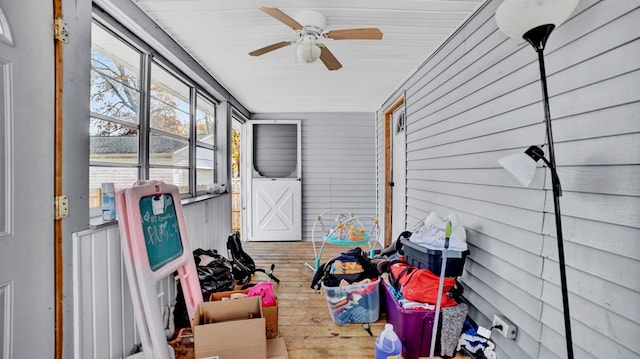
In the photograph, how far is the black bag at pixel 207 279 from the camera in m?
2.26

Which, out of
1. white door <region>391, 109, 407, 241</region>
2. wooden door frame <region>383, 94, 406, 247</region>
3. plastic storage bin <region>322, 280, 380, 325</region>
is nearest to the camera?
plastic storage bin <region>322, 280, 380, 325</region>

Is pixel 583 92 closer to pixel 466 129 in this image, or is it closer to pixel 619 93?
pixel 619 93

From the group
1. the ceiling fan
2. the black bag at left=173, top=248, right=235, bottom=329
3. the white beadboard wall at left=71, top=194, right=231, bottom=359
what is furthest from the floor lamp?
the black bag at left=173, top=248, right=235, bottom=329

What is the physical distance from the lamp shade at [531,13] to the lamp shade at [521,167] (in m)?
0.57

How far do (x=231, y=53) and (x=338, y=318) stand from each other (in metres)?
2.66

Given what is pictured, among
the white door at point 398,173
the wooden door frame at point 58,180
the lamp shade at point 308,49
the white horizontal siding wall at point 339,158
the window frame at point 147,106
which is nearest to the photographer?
the wooden door frame at point 58,180

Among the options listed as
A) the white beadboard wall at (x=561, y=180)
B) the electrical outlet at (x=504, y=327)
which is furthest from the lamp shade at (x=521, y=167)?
the electrical outlet at (x=504, y=327)

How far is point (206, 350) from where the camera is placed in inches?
63.3

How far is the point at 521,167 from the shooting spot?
1182 mm

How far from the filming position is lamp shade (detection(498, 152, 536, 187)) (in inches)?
46.4

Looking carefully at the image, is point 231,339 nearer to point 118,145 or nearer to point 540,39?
point 118,145

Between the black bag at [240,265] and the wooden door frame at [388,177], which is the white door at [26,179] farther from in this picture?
the wooden door frame at [388,177]

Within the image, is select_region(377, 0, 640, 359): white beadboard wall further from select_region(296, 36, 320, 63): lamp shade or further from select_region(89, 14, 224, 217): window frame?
select_region(89, 14, 224, 217): window frame

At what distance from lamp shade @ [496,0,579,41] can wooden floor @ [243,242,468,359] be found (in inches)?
79.7
